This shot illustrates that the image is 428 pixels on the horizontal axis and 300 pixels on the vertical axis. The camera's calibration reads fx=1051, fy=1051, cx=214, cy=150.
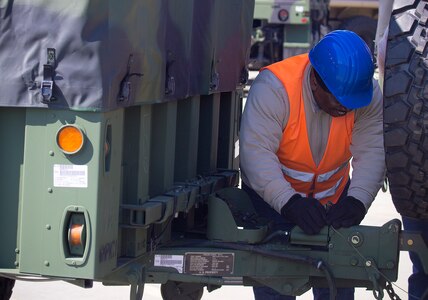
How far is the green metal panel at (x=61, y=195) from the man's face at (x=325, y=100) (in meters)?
1.11

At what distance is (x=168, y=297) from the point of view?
519cm

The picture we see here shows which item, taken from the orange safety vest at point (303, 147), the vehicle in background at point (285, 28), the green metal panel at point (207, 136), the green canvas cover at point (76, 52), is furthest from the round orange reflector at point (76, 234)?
the vehicle in background at point (285, 28)

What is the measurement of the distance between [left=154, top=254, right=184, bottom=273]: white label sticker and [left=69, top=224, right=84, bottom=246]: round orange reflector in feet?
2.18

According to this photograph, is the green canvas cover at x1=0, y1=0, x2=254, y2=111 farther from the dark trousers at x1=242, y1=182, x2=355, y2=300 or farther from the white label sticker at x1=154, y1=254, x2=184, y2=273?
the dark trousers at x1=242, y1=182, x2=355, y2=300

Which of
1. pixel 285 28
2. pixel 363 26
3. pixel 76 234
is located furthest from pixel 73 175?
pixel 363 26

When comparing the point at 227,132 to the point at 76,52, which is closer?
the point at 76,52

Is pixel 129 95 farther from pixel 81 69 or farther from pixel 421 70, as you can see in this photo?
pixel 421 70

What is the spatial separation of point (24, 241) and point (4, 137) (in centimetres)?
39

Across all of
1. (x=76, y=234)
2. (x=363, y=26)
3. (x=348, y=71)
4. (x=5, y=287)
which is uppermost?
(x=363, y=26)

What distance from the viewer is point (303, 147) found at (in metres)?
4.71

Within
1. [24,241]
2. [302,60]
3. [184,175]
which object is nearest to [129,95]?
[24,241]

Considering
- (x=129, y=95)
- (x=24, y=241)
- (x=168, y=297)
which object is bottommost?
(x=168, y=297)

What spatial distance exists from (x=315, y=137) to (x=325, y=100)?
200 millimetres

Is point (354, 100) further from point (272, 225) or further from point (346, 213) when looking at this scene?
point (272, 225)
